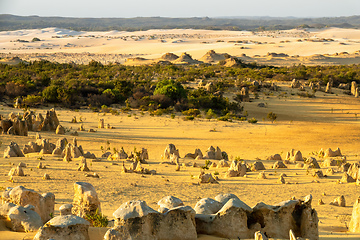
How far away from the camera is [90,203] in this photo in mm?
6098

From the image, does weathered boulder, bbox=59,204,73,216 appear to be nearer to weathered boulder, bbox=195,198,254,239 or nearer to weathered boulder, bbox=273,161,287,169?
weathered boulder, bbox=195,198,254,239

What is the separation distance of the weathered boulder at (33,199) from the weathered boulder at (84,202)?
347 mm

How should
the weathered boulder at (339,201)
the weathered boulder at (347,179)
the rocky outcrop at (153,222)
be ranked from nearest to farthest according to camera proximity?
1. the rocky outcrop at (153,222)
2. the weathered boulder at (339,201)
3. the weathered boulder at (347,179)

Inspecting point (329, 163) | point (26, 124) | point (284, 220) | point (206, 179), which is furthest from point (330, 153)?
point (26, 124)

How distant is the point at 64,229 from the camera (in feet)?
15.7

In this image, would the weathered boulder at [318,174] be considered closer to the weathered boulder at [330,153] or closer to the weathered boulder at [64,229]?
the weathered boulder at [330,153]

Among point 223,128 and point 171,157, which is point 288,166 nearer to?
point 171,157

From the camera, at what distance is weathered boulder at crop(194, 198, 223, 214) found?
6041 millimetres

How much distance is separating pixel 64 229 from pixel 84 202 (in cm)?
133

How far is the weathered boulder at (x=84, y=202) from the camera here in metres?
6.09

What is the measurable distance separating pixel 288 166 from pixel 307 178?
5.12 ft

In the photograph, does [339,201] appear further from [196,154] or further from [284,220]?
[196,154]

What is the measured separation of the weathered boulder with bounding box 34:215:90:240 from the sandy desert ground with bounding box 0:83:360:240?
0.36m

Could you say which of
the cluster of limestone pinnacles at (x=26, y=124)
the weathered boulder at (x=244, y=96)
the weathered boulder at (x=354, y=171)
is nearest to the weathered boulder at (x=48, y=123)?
the cluster of limestone pinnacles at (x=26, y=124)
